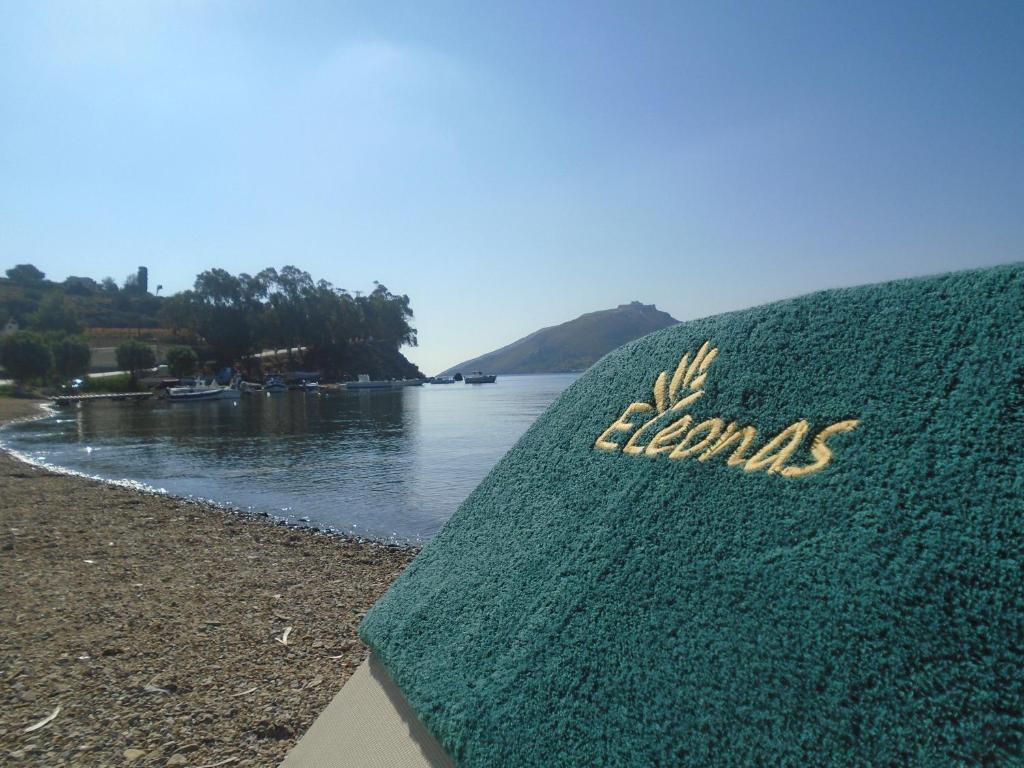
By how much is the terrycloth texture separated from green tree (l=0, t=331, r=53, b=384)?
78.3 meters

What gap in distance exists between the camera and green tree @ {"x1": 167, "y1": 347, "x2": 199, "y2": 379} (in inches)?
3184

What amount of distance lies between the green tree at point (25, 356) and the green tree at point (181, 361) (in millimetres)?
15601

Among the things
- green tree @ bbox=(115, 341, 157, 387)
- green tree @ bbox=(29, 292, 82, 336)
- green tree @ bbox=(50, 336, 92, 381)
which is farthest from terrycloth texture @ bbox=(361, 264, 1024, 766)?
green tree @ bbox=(29, 292, 82, 336)

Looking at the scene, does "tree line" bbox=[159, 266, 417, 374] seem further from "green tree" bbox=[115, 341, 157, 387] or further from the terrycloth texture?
the terrycloth texture

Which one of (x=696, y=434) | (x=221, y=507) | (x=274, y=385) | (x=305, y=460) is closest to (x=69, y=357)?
(x=274, y=385)

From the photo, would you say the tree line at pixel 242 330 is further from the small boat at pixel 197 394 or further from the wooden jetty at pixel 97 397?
the small boat at pixel 197 394

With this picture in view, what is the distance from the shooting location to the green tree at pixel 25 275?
138 meters

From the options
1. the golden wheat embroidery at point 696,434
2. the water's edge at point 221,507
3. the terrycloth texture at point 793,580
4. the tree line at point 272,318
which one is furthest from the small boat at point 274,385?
the terrycloth texture at point 793,580

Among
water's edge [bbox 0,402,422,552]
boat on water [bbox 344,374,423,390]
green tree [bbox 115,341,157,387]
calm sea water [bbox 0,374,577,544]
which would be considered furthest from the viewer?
boat on water [bbox 344,374,423,390]

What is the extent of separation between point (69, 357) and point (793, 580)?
85079 millimetres

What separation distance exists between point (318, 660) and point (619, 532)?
356 cm

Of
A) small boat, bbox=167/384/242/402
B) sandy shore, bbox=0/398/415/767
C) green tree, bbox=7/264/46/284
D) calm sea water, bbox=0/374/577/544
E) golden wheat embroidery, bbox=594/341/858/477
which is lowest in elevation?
calm sea water, bbox=0/374/577/544

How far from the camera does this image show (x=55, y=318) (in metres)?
84.1

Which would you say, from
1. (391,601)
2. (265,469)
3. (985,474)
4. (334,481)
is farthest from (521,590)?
(265,469)
